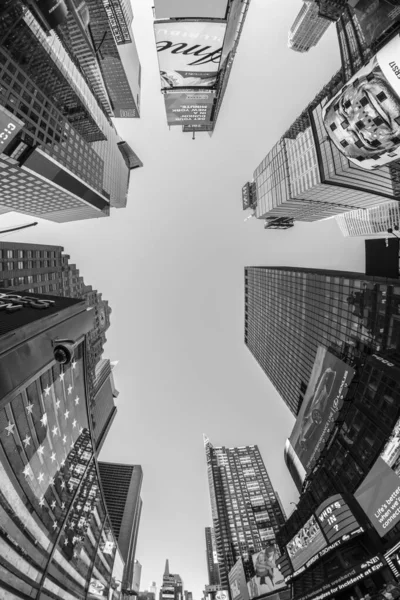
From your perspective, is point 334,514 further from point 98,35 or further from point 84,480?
point 98,35

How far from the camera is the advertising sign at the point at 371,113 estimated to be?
1129 inches

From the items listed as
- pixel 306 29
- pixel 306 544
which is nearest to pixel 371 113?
pixel 306 544

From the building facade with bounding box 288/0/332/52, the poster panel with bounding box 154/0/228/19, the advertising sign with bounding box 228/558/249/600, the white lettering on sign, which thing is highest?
the building facade with bounding box 288/0/332/52

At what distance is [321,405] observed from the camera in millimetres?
45875

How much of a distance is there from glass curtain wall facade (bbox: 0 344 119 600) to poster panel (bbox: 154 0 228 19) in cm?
2433

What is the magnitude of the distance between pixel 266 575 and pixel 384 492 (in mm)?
61286

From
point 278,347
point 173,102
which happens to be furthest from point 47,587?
point 278,347

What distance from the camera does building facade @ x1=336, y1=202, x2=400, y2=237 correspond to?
106m

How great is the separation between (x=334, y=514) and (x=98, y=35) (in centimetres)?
Result: 15880

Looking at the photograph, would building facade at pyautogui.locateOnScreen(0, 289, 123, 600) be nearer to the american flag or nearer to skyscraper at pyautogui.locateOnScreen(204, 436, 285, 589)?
the american flag

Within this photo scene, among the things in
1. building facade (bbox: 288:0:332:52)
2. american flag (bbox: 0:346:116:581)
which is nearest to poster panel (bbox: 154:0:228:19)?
american flag (bbox: 0:346:116:581)

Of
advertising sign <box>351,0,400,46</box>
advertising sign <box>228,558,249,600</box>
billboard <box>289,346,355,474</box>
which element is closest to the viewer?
billboard <box>289,346,355,474</box>

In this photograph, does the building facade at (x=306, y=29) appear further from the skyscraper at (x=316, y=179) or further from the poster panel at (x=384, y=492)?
the poster panel at (x=384, y=492)

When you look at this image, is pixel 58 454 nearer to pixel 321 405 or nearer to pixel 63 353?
pixel 63 353
